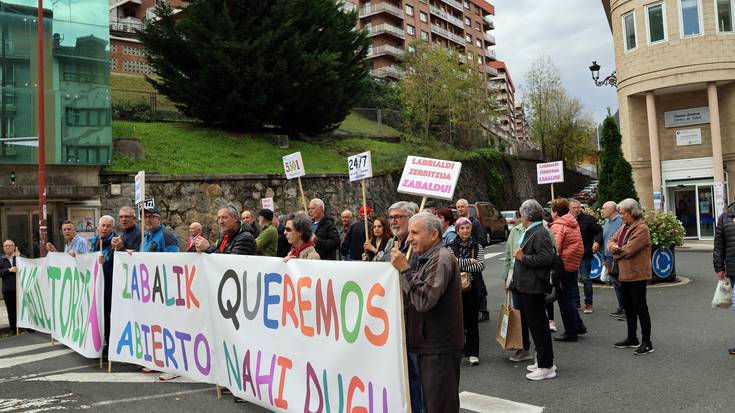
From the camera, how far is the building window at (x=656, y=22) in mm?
24188

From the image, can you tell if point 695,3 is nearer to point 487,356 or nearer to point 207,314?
point 487,356

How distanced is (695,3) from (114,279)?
2557cm

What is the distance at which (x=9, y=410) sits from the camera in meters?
5.39

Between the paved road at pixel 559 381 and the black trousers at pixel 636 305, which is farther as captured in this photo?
the black trousers at pixel 636 305

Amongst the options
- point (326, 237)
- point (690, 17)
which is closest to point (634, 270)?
point (326, 237)

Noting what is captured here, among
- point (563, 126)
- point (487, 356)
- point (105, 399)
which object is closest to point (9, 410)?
point (105, 399)

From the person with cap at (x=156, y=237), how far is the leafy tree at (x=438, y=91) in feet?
92.0

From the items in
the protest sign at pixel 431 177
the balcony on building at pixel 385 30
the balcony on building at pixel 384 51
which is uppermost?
the balcony on building at pixel 385 30

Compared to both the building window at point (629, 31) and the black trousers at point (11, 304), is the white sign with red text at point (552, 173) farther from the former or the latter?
the building window at point (629, 31)

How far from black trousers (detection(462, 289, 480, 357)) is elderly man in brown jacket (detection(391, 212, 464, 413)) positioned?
2.65 m

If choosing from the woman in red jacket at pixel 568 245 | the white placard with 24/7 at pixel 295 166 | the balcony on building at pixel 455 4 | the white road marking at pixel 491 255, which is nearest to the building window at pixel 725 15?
the white road marking at pixel 491 255

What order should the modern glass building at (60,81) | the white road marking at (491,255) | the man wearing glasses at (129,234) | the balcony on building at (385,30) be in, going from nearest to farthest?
1. the man wearing glasses at (129,234)
2. the modern glass building at (60,81)
3. the white road marking at (491,255)
4. the balcony on building at (385,30)

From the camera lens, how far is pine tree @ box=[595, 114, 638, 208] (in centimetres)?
1891

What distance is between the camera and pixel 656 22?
24484mm
